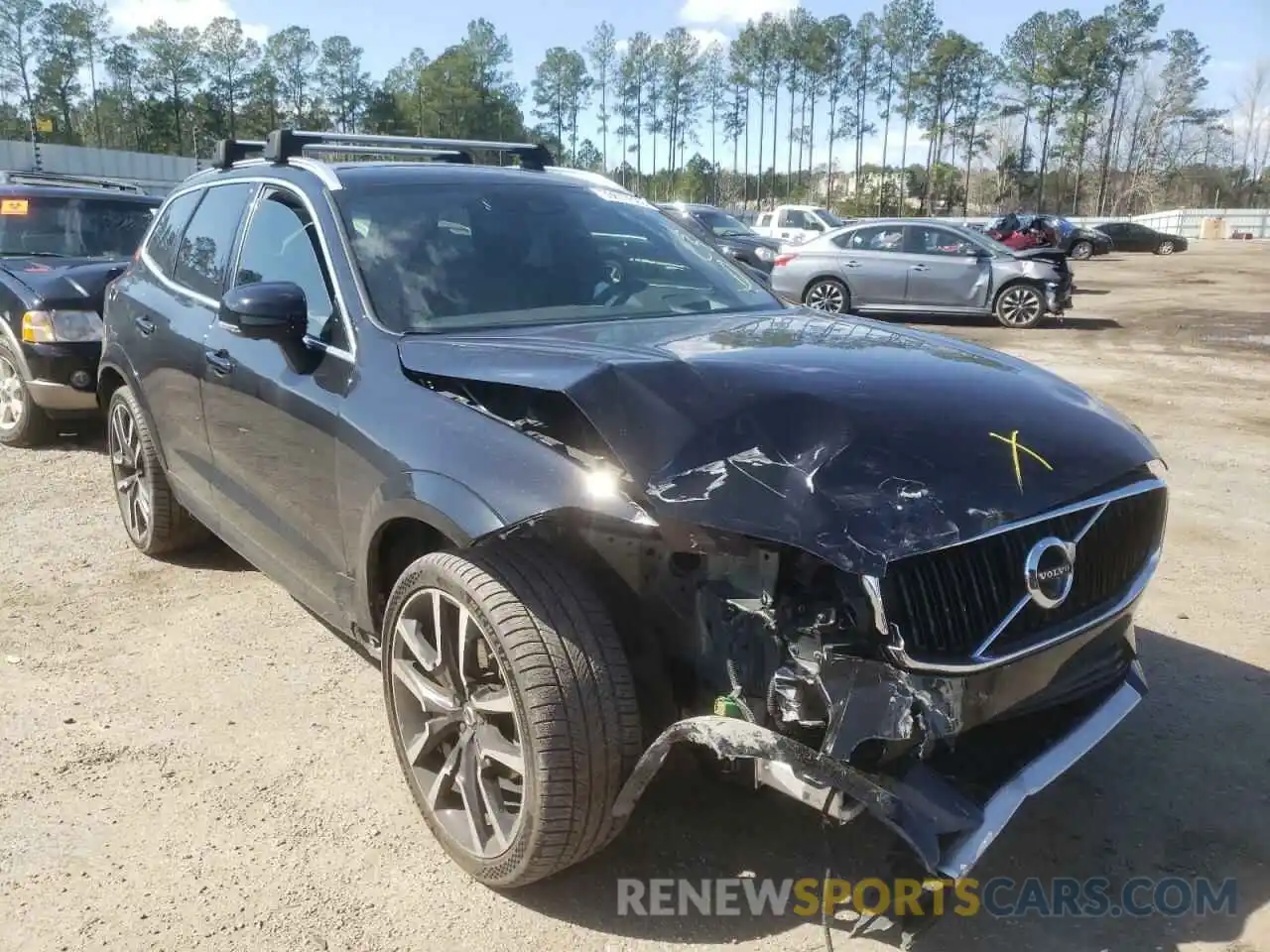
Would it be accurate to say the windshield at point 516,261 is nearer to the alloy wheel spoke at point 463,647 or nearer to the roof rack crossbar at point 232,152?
the alloy wheel spoke at point 463,647

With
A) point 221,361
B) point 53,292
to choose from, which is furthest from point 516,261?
point 53,292

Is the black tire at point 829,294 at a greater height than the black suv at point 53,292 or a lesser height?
lesser

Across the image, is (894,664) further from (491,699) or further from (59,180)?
(59,180)

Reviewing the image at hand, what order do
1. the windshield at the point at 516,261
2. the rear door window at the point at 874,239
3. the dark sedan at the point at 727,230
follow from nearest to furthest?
the windshield at the point at 516,261
the rear door window at the point at 874,239
the dark sedan at the point at 727,230

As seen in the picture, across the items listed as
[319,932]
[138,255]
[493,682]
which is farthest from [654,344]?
[138,255]

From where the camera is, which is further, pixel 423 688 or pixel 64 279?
pixel 64 279

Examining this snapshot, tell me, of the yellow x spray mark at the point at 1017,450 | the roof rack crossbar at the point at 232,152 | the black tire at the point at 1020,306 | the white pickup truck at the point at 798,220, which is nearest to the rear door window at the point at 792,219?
the white pickup truck at the point at 798,220

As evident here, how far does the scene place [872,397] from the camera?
2553 mm

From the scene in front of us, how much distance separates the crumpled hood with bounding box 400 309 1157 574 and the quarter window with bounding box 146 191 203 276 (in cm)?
237

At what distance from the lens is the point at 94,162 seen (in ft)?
163

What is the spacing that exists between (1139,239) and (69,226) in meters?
43.4

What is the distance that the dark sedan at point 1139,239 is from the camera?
41938 mm

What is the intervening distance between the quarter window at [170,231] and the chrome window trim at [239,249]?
0.9 inches

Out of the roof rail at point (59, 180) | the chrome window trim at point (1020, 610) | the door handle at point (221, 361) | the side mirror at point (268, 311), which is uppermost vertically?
the roof rail at point (59, 180)
